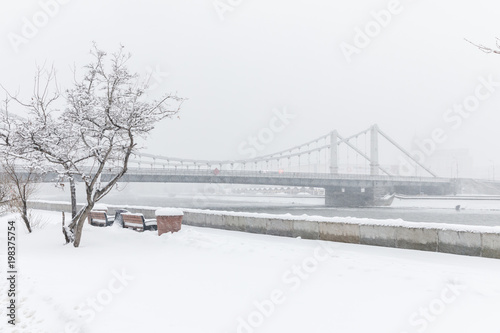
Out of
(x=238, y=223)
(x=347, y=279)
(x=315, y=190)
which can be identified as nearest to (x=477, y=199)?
(x=315, y=190)

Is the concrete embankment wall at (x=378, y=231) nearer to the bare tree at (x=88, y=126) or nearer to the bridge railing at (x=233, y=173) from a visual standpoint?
the bare tree at (x=88, y=126)

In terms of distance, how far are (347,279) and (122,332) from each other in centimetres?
432

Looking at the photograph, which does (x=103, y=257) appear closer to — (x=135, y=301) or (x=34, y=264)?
(x=34, y=264)

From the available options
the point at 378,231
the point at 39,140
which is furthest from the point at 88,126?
the point at 378,231

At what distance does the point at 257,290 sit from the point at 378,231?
4978 millimetres

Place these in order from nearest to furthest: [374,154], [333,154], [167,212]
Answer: [167,212] < [374,154] < [333,154]

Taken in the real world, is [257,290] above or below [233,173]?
below

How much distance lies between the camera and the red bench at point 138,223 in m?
14.6

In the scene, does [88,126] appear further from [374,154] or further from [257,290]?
[374,154]

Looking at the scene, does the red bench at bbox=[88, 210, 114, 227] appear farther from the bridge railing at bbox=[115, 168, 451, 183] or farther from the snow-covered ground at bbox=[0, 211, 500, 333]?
the bridge railing at bbox=[115, 168, 451, 183]

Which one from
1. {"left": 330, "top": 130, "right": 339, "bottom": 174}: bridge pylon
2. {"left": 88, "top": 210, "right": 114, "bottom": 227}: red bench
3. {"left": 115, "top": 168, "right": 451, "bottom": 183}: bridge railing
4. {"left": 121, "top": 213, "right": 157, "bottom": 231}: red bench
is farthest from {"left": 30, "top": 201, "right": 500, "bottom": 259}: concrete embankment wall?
{"left": 330, "top": 130, "right": 339, "bottom": 174}: bridge pylon

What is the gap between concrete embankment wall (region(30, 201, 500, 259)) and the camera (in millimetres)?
9234

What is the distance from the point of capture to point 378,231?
1080 centimetres

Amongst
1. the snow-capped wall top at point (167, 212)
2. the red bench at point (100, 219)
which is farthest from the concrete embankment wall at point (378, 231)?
the red bench at point (100, 219)
